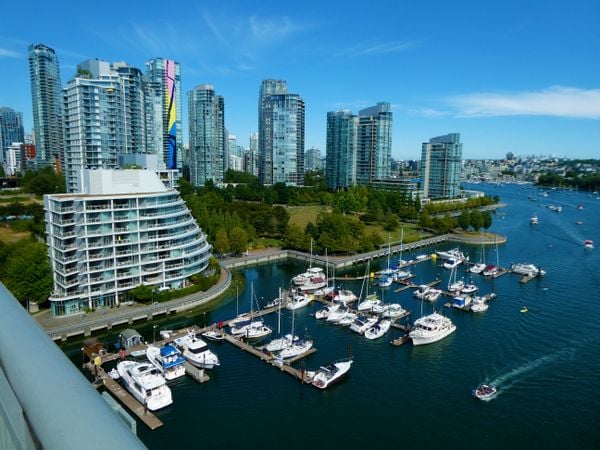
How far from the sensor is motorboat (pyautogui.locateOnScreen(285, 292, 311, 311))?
45006 millimetres

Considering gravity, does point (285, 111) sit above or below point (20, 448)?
above

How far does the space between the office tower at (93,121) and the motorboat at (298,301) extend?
2305 inches

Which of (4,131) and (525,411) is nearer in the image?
(525,411)

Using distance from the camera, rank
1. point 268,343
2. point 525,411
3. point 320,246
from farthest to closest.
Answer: point 320,246, point 268,343, point 525,411

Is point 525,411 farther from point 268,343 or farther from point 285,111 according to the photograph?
point 285,111

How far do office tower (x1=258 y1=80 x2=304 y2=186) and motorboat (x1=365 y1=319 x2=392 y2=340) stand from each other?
334 ft

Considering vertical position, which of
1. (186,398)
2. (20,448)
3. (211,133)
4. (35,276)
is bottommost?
(186,398)

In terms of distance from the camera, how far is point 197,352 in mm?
34375

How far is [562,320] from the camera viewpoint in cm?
4216

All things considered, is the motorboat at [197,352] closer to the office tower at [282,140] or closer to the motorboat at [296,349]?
the motorboat at [296,349]

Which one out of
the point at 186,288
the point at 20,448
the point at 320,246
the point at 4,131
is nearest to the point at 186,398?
the point at 186,288

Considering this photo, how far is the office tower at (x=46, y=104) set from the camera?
133375mm

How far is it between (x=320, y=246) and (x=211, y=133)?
8274 centimetres

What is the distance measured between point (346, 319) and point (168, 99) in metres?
115
